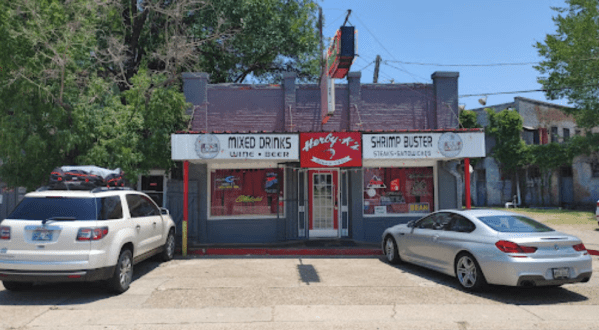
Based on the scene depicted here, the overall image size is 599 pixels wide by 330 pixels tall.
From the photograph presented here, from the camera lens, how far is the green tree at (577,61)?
2633cm

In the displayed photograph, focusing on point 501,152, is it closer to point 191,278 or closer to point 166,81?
point 166,81

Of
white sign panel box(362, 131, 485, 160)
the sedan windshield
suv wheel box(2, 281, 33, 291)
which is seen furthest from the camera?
white sign panel box(362, 131, 485, 160)

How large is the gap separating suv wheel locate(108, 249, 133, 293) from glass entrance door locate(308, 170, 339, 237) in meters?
6.63

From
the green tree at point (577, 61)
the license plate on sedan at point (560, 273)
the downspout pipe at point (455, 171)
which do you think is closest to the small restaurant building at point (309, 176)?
the downspout pipe at point (455, 171)

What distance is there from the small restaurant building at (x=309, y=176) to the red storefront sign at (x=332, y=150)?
4.59ft

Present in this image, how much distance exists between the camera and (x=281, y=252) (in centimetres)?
1159

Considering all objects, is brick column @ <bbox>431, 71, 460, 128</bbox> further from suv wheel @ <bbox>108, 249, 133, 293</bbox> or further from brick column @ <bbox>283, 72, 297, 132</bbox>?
suv wheel @ <bbox>108, 249, 133, 293</bbox>

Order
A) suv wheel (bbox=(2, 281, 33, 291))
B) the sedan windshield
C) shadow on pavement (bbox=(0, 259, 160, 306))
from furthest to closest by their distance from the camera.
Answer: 1. the sedan windshield
2. suv wheel (bbox=(2, 281, 33, 291))
3. shadow on pavement (bbox=(0, 259, 160, 306))

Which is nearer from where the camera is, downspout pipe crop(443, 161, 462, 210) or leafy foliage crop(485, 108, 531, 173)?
downspout pipe crop(443, 161, 462, 210)

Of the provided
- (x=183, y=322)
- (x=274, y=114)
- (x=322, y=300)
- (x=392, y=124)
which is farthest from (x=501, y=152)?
(x=183, y=322)

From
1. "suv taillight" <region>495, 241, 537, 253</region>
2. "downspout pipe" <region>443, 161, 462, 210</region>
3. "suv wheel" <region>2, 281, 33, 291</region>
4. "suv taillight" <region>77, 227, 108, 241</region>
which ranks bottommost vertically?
"suv wheel" <region>2, 281, 33, 291</region>

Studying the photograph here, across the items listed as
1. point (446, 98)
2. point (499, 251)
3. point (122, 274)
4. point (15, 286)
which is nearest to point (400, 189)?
point (446, 98)

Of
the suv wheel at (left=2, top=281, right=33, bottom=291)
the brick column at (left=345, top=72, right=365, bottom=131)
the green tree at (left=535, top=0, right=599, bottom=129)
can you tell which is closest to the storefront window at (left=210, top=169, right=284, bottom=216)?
the brick column at (left=345, top=72, right=365, bottom=131)

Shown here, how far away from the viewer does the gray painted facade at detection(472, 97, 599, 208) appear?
96.4ft
